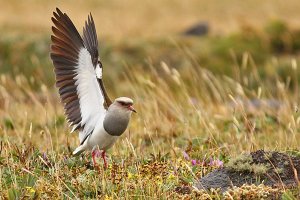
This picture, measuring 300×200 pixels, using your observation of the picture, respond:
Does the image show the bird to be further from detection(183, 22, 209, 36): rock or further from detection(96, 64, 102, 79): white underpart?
detection(183, 22, 209, 36): rock

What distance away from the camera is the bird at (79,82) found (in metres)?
6.05

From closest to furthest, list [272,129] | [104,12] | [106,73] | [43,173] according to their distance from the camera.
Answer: [43,173]
[272,129]
[106,73]
[104,12]

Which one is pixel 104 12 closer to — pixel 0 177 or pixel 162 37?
pixel 162 37

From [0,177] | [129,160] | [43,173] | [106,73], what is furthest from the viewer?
[106,73]

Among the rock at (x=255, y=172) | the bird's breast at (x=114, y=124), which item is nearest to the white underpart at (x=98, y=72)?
the bird's breast at (x=114, y=124)

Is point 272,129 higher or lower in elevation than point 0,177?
lower

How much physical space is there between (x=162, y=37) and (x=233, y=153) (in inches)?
578

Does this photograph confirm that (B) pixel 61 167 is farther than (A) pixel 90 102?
No

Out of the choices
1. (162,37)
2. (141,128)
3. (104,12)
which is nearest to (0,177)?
(141,128)

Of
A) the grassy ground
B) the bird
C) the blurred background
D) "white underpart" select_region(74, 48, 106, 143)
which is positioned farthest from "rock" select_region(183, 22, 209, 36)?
"white underpart" select_region(74, 48, 106, 143)

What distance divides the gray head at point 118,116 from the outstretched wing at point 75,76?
0.81 ft

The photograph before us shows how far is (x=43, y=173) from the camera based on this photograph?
5461 millimetres

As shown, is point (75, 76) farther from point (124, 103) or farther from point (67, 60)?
point (124, 103)

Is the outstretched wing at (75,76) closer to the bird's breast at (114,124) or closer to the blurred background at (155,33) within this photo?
the bird's breast at (114,124)
